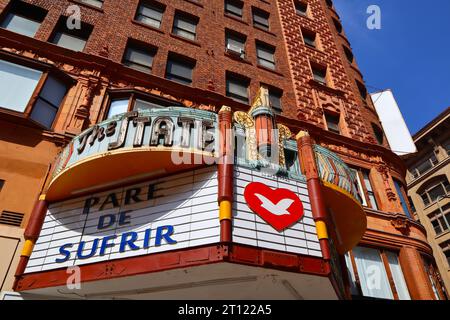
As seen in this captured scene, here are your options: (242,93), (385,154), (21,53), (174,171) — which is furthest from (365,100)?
(21,53)

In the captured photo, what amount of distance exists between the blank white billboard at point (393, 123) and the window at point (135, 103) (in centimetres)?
1634

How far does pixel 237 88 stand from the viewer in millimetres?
21172

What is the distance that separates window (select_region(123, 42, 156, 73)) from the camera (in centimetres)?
1892

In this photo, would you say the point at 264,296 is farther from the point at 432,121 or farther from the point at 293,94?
the point at 432,121

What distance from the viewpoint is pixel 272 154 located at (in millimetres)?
10883

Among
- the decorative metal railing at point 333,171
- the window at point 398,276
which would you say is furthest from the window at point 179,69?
the window at point 398,276

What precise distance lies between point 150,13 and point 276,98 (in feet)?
32.3

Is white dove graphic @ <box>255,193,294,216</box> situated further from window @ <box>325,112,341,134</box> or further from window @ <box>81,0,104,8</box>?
window @ <box>81,0,104,8</box>

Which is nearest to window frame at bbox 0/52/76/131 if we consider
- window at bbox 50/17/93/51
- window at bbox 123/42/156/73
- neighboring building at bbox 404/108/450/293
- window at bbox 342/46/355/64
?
window at bbox 50/17/93/51

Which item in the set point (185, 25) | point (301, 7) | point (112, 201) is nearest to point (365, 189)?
point (112, 201)

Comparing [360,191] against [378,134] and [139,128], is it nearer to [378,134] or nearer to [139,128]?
[378,134]

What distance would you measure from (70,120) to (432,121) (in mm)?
47838

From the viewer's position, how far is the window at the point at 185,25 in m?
22.2

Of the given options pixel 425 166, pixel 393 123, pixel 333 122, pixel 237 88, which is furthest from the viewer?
pixel 425 166
